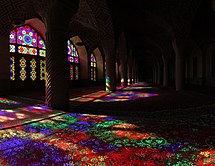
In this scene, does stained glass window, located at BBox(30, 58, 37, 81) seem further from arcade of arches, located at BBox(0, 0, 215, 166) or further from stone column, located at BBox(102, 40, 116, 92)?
stone column, located at BBox(102, 40, 116, 92)

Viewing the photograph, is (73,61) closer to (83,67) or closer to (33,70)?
(83,67)

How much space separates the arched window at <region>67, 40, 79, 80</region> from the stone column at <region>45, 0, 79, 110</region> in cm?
1265

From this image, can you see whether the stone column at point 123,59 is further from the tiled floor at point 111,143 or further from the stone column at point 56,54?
the tiled floor at point 111,143

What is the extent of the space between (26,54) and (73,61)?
5.56 meters

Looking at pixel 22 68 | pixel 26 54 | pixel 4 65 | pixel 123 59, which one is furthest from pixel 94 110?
pixel 123 59

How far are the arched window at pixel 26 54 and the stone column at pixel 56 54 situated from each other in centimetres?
873

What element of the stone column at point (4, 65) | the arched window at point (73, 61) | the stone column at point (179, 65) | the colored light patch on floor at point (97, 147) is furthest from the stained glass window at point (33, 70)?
the colored light patch on floor at point (97, 147)

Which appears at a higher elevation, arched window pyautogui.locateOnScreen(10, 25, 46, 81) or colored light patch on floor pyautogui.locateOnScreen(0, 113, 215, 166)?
arched window pyautogui.locateOnScreen(10, 25, 46, 81)

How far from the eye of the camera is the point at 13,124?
3.19 m

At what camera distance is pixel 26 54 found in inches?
500

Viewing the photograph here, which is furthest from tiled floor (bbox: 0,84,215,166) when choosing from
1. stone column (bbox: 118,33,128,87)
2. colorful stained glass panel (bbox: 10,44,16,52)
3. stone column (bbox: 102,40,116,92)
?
stone column (bbox: 118,33,128,87)

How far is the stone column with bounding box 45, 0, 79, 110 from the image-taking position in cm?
448

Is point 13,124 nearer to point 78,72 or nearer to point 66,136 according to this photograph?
point 66,136

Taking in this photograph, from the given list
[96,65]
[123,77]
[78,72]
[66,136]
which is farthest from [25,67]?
[66,136]
